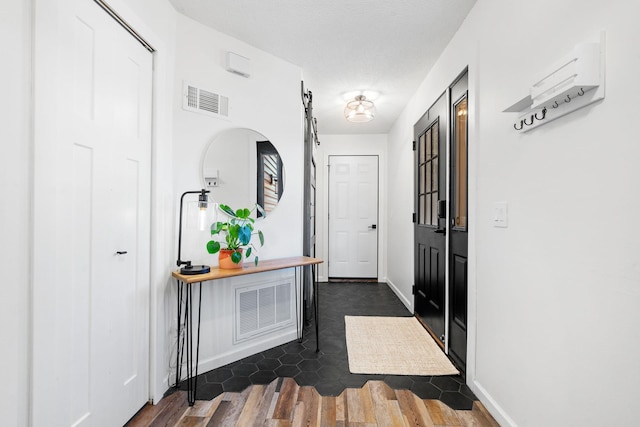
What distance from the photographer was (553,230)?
122cm

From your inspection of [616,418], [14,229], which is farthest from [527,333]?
[14,229]

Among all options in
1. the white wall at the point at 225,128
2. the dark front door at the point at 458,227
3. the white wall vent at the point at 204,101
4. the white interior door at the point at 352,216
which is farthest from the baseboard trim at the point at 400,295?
the white wall vent at the point at 204,101

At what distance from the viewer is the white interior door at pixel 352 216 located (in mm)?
4906

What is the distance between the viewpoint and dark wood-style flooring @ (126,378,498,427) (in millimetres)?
1576

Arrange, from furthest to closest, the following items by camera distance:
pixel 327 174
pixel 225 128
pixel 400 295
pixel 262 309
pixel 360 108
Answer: pixel 327 174, pixel 400 295, pixel 360 108, pixel 262 309, pixel 225 128

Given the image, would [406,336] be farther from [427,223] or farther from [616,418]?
[616,418]

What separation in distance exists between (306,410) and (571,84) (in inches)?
76.9

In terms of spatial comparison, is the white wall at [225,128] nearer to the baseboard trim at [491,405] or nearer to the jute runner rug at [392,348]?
the jute runner rug at [392,348]

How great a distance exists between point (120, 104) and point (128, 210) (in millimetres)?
549

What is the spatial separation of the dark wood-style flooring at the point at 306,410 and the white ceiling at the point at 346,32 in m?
2.48

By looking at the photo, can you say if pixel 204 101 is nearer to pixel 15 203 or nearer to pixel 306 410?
pixel 15 203

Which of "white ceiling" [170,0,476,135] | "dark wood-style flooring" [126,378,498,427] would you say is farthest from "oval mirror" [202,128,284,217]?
"dark wood-style flooring" [126,378,498,427]

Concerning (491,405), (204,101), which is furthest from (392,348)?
(204,101)

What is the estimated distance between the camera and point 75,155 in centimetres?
126
